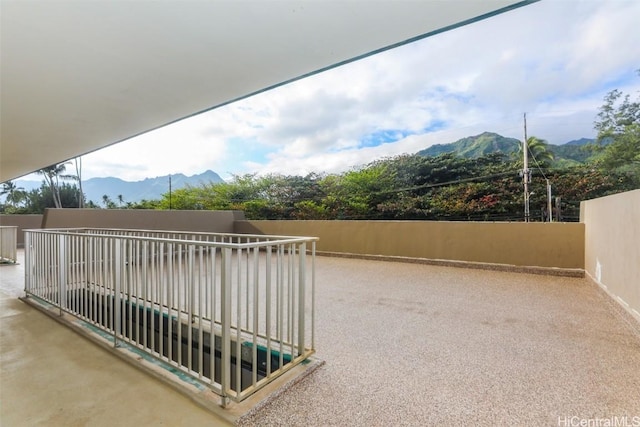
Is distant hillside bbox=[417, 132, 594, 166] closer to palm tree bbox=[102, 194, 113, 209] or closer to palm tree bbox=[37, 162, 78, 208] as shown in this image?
palm tree bbox=[102, 194, 113, 209]

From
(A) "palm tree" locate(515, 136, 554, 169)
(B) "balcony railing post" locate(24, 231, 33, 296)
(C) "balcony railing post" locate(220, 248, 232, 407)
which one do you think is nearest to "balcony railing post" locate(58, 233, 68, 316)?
(B) "balcony railing post" locate(24, 231, 33, 296)

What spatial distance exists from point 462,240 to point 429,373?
4274mm

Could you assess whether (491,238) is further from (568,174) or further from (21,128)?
(21,128)

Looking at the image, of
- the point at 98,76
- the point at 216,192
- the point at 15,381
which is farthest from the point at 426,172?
the point at 15,381

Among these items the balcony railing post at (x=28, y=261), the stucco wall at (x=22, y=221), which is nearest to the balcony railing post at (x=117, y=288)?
the balcony railing post at (x=28, y=261)

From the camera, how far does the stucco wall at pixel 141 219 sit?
581 cm

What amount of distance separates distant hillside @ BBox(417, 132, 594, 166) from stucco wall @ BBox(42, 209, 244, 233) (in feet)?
24.0

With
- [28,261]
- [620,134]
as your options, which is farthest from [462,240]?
[620,134]

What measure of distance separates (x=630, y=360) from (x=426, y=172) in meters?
8.50

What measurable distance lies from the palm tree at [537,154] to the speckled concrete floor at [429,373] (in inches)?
279

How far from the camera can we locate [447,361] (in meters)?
2.17

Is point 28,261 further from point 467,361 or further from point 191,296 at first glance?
point 467,361

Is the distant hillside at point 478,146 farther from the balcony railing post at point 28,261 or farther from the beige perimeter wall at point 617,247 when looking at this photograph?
the balcony railing post at point 28,261

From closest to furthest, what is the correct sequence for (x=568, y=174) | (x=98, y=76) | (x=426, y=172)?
(x=98, y=76) < (x=568, y=174) < (x=426, y=172)
